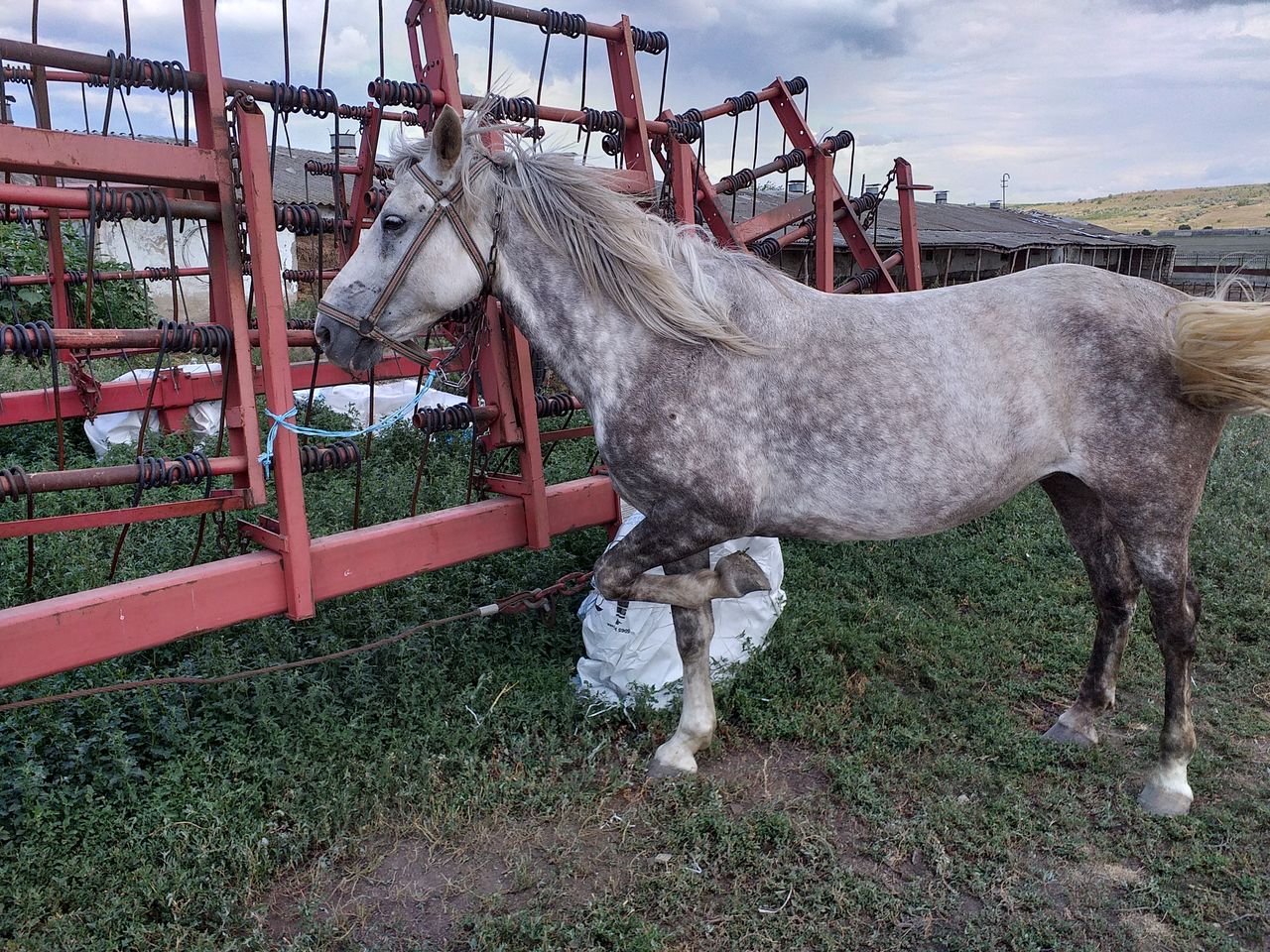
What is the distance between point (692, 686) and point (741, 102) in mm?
3892

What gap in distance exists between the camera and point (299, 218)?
3.19 metres

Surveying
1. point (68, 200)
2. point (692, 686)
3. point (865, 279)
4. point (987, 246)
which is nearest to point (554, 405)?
point (692, 686)

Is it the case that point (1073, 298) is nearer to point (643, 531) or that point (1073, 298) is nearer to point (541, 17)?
point (643, 531)

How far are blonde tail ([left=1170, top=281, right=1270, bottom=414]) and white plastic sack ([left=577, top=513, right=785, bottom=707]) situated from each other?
1.82 m

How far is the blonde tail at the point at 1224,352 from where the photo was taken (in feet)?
9.43

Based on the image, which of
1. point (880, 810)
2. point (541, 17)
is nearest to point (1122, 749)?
point (880, 810)

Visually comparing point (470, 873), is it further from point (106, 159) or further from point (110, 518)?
point (106, 159)

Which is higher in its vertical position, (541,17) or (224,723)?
(541,17)

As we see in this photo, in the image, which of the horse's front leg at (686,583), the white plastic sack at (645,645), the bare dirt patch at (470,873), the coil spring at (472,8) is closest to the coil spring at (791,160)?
the coil spring at (472,8)

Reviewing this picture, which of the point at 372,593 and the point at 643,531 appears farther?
the point at 372,593

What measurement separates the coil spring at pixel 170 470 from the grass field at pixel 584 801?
95 centimetres

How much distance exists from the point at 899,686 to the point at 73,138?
386cm

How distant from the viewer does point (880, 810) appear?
3.17 meters

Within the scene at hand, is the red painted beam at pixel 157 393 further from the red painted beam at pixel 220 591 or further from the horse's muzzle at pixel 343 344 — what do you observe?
the horse's muzzle at pixel 343 344
